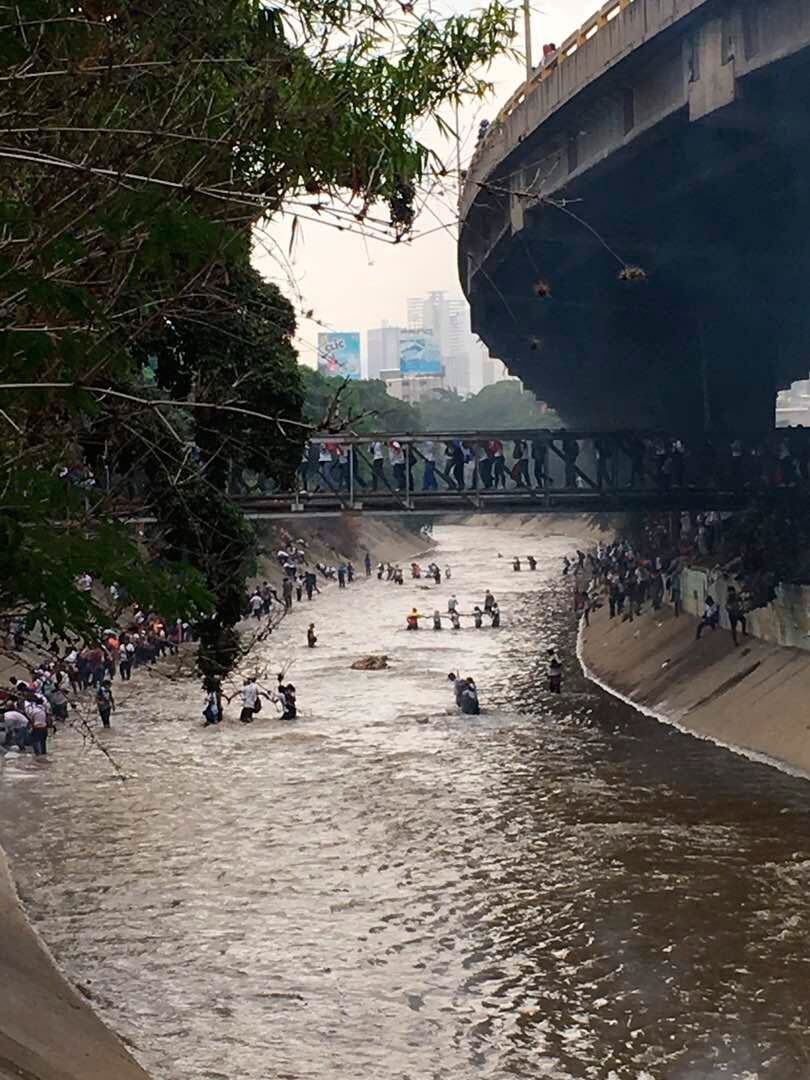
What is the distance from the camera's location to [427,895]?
24.6 meters

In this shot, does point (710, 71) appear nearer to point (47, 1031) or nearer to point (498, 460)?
point (47, 1031)

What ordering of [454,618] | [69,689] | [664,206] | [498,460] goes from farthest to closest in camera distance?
[454,618] < [498,460] < [69,689] < [664,206]

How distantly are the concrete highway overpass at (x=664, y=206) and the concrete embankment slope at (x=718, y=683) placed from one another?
8627mm

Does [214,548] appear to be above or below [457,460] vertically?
below

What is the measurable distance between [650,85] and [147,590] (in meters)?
21.4

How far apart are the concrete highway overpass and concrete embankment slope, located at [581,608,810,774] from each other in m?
8.63

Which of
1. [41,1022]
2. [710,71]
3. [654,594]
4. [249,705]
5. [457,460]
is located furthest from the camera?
[654,594]

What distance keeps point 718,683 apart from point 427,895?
1756 cm

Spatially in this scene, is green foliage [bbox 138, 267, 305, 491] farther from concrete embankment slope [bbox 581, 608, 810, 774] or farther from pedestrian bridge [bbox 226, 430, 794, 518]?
pedestrian bridge [bbox 226, 430, 794, 518]

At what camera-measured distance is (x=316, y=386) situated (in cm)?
10094

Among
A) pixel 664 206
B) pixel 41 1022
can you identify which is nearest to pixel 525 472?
pixel 664 206

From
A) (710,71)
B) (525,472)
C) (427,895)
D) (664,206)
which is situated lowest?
(427,895)

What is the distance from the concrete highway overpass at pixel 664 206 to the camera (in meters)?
26.9

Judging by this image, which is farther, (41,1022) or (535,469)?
(535,469)
